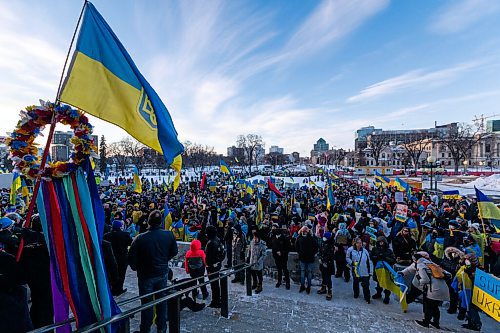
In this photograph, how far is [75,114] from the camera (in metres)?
3.24

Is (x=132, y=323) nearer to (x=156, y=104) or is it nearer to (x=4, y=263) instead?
(x=4, y=263)

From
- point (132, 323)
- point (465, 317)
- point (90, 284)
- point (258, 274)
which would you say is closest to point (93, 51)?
point (90, 284)

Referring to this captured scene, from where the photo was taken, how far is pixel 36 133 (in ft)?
10.8

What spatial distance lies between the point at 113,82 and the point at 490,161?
10495cm

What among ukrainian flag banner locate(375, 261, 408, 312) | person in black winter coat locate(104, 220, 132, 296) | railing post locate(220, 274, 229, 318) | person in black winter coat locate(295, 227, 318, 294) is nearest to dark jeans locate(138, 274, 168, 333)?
railing post locate(220, 274, 229, 318)

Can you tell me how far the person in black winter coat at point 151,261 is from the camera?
168 inches

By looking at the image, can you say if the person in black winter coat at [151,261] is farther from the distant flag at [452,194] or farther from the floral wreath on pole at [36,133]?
the distant flag at [452,194]

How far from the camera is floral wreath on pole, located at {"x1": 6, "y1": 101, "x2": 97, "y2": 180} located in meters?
3.14

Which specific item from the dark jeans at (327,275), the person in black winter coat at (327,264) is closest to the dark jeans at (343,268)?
the person in black winter coat at (327,264)

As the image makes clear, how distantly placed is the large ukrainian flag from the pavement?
3023mm

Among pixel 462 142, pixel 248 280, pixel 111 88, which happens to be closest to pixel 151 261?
pixel 111 88

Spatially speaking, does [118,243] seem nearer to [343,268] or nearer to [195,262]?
[195,262]

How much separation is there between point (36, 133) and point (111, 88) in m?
0.98

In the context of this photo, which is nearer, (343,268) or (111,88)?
→ (111,88)
